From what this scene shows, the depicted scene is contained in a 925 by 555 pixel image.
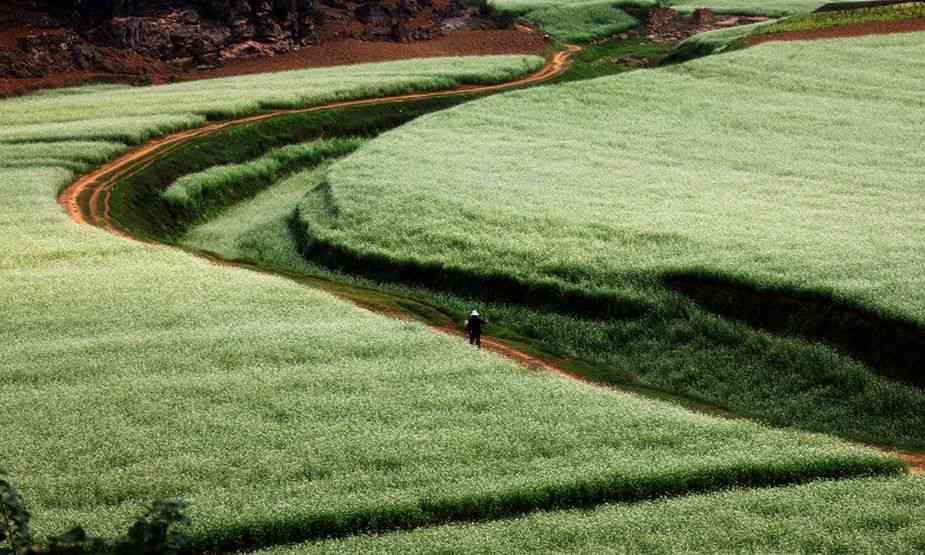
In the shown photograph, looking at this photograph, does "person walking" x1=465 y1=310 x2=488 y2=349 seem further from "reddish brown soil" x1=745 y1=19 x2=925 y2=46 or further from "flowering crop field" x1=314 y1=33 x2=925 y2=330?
"reddish brown soil" x1=745 y1=19 x2=925 y2=46

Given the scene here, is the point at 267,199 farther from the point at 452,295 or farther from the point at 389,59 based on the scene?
the point at 389,59

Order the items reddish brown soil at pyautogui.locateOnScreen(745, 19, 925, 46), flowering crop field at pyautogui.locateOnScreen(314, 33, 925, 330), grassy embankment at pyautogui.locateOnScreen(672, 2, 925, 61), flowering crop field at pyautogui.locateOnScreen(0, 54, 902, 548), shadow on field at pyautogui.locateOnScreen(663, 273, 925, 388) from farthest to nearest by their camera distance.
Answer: grassy embankment at pyautogui.locateOnScreen(672, 2, 925, 61) < reddish brown soil at pyautogui.locateOnScreen(745, 19, 925, 46) < flowering crop field at pyautogui.locateOnScreen(314, 33, 925, 330) < shadow on field at pyautogui.locateOnScreen(663, 273, 925, 388) < flowering crop field at pyautogui.locateOnScreen(0, 54, 902, 548)

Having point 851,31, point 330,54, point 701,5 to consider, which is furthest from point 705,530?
point 701,5

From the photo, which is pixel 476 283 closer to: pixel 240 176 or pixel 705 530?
pixel 705 530

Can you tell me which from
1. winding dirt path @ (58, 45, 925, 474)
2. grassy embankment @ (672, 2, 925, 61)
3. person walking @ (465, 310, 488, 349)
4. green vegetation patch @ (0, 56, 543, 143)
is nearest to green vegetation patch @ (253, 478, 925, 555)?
winding dirt path @ (58, 45, 925, 474)

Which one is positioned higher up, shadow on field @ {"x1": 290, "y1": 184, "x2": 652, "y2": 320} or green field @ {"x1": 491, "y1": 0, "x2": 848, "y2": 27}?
green field @ {"x1": 491, "y1": 0, "x2": 848, "y2": 27}

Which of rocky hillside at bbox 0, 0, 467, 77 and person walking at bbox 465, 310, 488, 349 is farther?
rocky hillside at bbox 0, 0, 467, 77

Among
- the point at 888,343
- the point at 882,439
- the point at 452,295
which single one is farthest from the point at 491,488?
the point at 452,295

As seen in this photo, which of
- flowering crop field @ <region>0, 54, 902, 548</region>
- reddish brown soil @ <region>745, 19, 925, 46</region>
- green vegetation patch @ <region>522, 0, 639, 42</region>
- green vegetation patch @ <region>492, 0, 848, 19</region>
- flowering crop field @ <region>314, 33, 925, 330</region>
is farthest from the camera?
green vegetation patch @ <region>492, 0, 848, 19</region>
